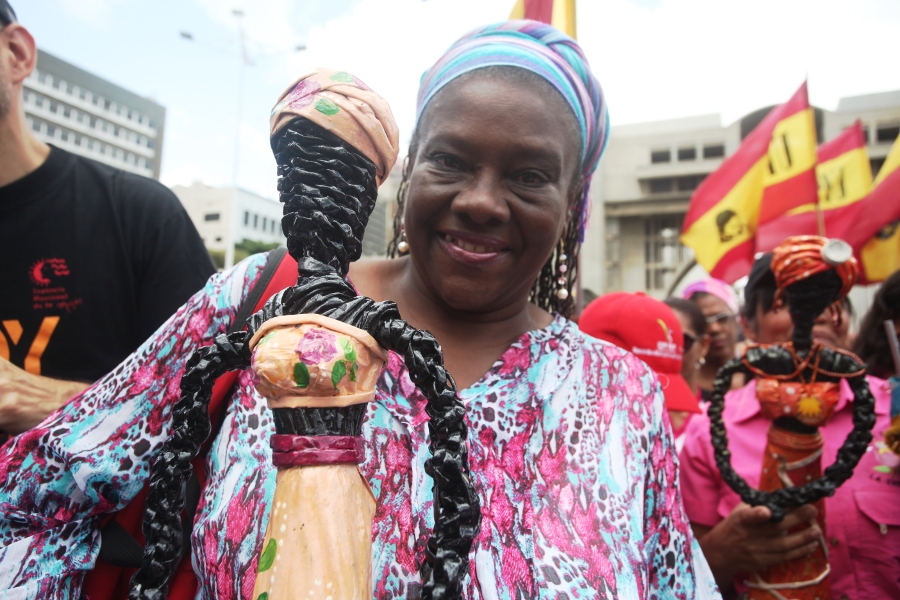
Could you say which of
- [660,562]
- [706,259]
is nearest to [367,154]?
[660,562]

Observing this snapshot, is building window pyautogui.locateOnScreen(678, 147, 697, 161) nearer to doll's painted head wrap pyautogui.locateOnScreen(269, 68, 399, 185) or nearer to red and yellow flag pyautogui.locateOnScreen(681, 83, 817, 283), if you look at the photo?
red and yellow flag pyautogui.locateOnScreen(681, 83, 817, 283)

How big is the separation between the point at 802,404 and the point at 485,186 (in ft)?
4.01

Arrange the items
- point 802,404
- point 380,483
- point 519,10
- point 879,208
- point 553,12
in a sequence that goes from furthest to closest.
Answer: point 879,208, point 519,10, point 553,12, point 802,404, point 380,483

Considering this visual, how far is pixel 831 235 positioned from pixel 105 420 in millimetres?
7577

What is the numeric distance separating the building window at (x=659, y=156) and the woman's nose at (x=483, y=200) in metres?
34.2

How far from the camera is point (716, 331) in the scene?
4586 mm

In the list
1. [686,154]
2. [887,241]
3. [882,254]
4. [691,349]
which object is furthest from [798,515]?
[686,154]

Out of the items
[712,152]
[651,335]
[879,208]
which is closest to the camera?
[651,335]

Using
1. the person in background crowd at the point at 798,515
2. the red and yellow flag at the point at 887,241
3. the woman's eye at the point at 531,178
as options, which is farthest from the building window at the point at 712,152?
the woman's eye at the point at 531,178

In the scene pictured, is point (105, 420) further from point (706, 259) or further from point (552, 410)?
point (706, 259)

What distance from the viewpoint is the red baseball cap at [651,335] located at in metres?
2.67

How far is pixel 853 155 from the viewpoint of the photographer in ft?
21.5

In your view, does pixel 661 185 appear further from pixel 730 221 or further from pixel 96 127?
pixel 96 127

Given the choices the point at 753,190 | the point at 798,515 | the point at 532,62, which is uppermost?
the point at 753,190
